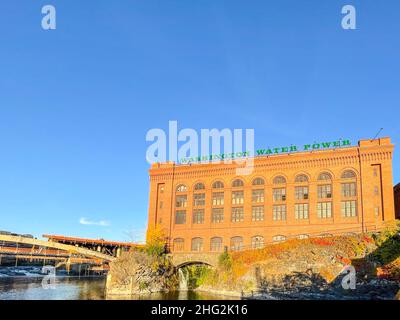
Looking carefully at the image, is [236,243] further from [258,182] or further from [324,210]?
[324,210]

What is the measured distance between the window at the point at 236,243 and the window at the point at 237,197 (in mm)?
6384

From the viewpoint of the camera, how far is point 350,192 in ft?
203

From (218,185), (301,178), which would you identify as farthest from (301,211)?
(218,185)

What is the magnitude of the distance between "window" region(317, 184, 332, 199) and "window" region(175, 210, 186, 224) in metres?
24.5

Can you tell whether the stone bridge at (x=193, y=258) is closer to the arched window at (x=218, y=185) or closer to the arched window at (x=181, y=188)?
the arched window at (x=181, y=188)

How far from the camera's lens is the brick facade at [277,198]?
2379 inches

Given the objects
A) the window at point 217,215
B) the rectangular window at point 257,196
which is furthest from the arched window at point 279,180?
the window at point 217,215

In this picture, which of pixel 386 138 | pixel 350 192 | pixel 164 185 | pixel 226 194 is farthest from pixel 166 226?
pixel 386 138

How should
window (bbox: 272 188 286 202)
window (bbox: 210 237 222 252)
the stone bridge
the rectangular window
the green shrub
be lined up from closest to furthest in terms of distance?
the green shrub, the stone bridge, window (bbox: 272 188 286 202), the rectangular window, window (bbox: 210 237 222 252)

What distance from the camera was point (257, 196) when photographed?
225 feet

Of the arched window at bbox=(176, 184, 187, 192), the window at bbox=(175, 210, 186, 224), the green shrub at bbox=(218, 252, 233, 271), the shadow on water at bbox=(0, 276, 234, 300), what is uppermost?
the arched window at bbox=(176, 184, 187, 192)

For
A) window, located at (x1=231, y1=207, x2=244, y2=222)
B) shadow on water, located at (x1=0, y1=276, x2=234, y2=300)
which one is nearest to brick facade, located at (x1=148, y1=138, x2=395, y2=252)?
window, located at (x1=231, y1=207, x2=244, y2=222)

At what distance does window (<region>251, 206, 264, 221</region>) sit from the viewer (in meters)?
67.3

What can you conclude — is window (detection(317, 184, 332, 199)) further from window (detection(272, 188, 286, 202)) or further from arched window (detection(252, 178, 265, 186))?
arched window (detection(252, 178, 265, 186))
